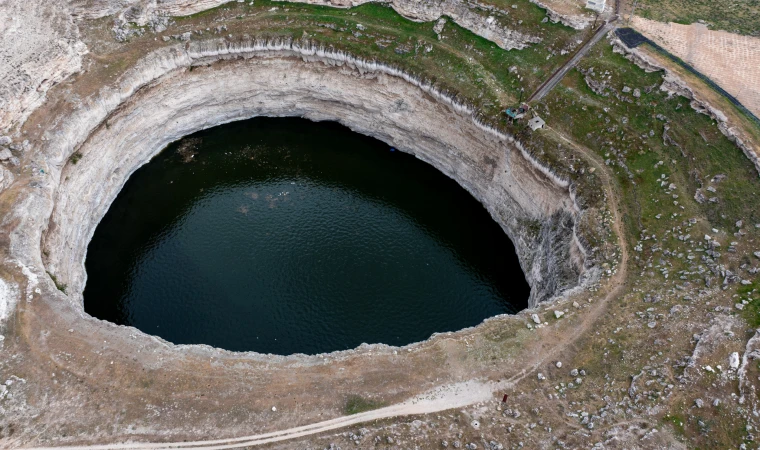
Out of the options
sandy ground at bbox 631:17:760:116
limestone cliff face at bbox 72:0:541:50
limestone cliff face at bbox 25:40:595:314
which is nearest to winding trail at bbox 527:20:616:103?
sandy ground at bbox 631:17:760:116

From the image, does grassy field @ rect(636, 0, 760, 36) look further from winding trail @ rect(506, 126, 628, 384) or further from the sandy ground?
winding trail @ rect(506, 126, 628, 384)

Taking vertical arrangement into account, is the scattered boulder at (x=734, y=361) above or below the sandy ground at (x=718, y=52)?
below

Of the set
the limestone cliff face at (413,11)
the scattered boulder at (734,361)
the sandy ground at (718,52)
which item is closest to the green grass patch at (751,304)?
the scattered boulder at (734,361)

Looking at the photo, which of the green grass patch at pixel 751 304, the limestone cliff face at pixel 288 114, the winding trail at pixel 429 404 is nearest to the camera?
the winding trail at pixel 429 404

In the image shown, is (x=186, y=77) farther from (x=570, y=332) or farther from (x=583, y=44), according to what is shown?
(x=570, y=332)

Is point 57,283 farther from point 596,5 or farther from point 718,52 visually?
point 718,52

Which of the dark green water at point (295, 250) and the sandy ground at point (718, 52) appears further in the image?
the sandy ground at point (718, 52)

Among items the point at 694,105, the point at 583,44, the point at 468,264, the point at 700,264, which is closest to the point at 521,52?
the point at 583,44

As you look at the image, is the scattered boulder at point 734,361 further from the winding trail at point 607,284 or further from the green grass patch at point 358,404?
the green grass patch at point 358,404
